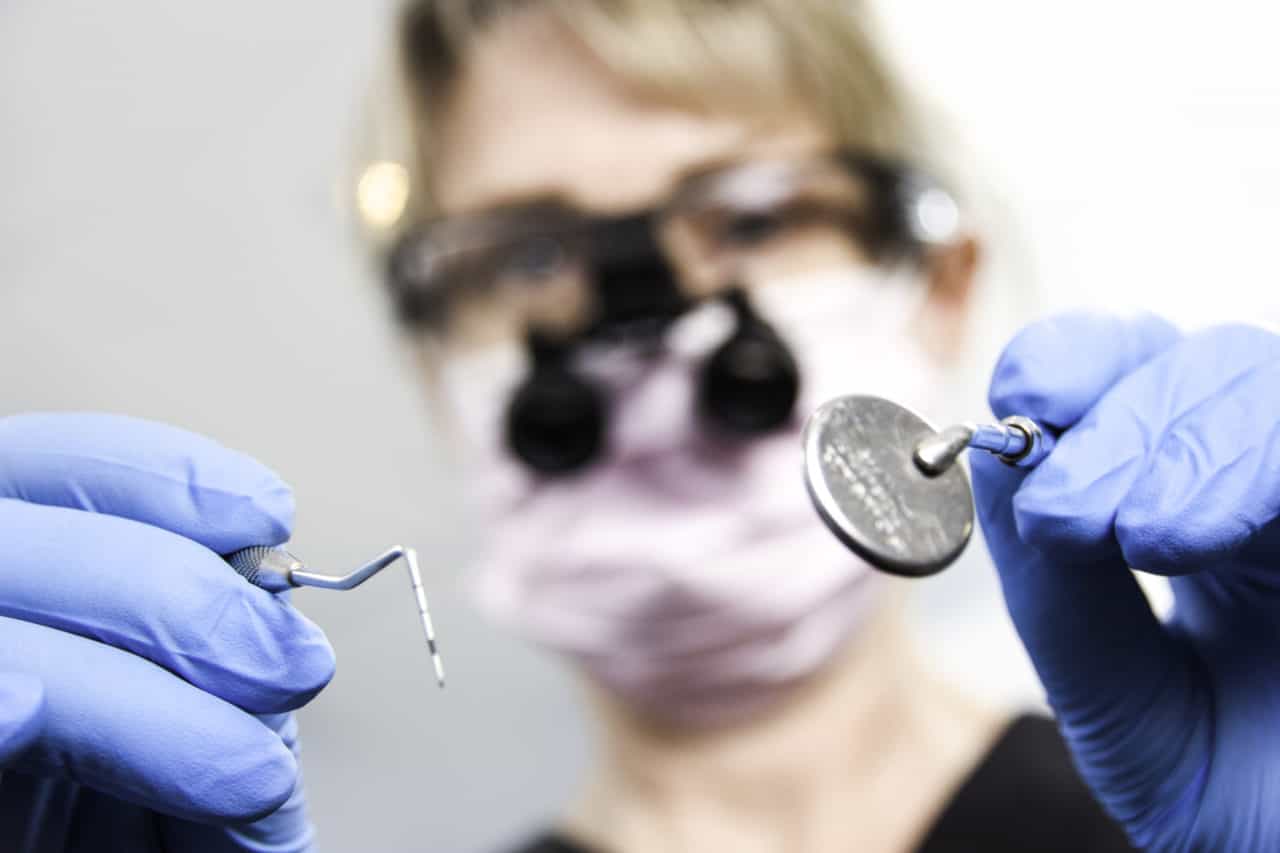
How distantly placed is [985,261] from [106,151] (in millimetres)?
1362

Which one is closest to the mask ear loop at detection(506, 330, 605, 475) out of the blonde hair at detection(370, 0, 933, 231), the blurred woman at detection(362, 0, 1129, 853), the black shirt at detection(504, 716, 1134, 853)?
the blurred woman at detection(362, 0, 1129, 853)

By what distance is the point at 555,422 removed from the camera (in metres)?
1.20

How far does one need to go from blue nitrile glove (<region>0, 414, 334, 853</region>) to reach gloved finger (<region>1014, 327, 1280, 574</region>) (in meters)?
0.49

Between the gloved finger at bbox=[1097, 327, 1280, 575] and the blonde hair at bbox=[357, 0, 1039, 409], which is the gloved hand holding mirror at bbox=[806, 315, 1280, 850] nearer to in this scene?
the gloved finger at bbox=[1097, 327, 1280, 575]

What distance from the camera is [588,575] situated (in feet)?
4.17

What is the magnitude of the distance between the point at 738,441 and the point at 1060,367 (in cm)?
55

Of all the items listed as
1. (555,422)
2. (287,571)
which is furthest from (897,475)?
(555,422)

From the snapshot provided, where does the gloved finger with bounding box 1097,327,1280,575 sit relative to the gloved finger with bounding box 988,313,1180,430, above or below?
below

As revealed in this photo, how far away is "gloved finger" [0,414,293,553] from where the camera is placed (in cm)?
71

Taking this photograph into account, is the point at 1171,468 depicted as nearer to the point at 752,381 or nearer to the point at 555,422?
the point at 752,381

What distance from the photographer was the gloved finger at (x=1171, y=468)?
659 mm

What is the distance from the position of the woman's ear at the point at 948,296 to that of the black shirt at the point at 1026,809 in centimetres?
51

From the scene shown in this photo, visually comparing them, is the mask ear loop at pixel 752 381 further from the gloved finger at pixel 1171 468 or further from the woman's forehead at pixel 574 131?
the gloved finger at pixel 1171 468

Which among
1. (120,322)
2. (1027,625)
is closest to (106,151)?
(120,322)
